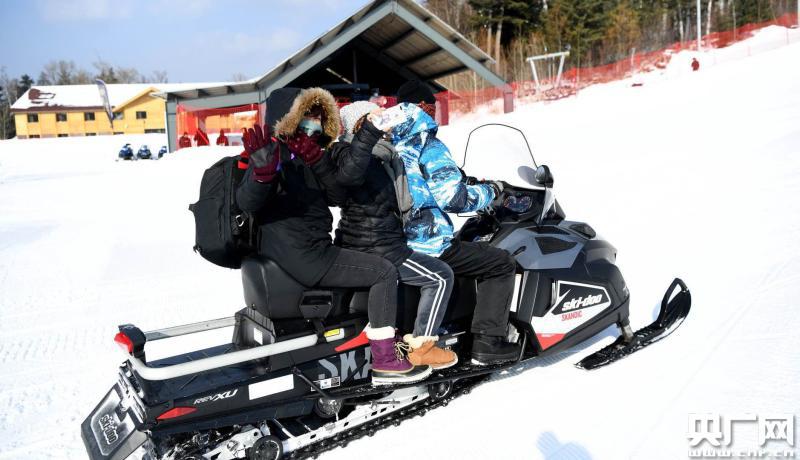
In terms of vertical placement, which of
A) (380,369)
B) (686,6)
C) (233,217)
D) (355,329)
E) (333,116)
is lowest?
(380,369)

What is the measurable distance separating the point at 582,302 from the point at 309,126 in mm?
2053

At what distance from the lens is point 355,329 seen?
3.23m

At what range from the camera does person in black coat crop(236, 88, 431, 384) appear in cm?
279

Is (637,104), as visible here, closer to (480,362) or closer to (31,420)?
(480,362)

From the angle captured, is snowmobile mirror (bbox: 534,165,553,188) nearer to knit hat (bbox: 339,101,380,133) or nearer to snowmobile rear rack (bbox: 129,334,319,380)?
knit hat (bbox: 339,101,380,133)

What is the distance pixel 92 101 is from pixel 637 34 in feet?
139

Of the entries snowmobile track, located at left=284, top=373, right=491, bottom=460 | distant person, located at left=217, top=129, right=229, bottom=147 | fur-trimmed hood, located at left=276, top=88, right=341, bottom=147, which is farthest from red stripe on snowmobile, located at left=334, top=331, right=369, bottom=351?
distant person, located at left=217, top=129, right=229, bottom=147

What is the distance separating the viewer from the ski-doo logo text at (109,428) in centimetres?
274

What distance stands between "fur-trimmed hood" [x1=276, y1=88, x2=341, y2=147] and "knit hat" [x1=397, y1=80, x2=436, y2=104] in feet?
1.66

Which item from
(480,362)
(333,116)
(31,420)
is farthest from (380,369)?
(31,420)

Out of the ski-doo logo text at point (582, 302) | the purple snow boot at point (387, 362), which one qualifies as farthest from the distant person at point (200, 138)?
the purple snow boot at point (387, 362)

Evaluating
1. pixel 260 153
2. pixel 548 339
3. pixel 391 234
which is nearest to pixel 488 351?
pixel 548 339

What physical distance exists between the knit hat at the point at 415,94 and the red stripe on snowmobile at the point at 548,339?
155cm

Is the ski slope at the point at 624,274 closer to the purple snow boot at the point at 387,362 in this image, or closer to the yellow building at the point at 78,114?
the purple snow boot at the point at 387,362
